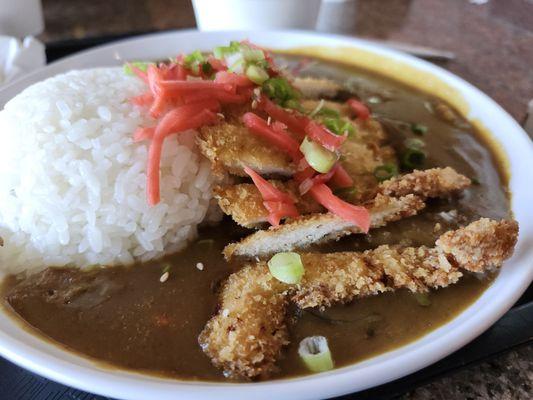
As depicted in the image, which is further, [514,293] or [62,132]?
[62,132]

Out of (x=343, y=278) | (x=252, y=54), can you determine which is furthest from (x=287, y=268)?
(x=252, y=54)

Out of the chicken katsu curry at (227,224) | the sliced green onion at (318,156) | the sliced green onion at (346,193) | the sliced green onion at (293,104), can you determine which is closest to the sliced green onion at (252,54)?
the chicken katsu curry at (227,224)

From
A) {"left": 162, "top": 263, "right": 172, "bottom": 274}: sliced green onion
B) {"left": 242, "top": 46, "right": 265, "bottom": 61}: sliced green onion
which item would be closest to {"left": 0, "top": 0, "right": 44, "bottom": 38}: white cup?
{"left": 242, "top": 46, "right": 265, "bottom": 61}: sliced green onion

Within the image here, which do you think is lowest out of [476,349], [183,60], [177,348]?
[177,348]

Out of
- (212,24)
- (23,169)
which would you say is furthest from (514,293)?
(212,24)

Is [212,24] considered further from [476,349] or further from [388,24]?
[476,349]

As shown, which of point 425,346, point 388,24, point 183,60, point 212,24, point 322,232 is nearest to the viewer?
point 425,346

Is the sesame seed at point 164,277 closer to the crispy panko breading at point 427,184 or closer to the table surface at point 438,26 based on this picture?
the crispy panko breading at point 427,184
